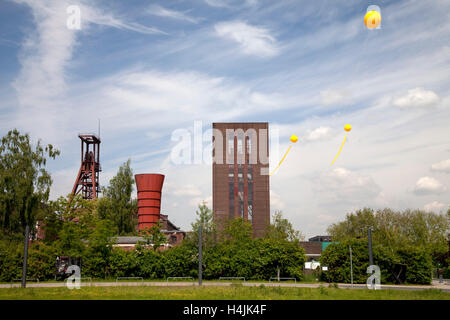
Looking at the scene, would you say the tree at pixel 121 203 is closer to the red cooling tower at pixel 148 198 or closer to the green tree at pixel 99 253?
the red cooling tower at pixel 148 198

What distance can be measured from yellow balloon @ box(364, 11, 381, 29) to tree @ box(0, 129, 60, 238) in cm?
4291

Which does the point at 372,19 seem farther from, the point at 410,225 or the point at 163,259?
the point at 410,225

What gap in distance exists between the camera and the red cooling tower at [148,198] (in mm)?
64625

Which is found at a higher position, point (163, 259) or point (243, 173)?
point (243, 173)

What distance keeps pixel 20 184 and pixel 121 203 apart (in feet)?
77.3

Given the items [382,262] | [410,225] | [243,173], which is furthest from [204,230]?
[243,173]

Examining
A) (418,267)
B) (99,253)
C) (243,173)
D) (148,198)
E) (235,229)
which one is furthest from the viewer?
(243,173)

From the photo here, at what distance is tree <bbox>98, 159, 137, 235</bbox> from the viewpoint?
225ft

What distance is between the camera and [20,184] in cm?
4744

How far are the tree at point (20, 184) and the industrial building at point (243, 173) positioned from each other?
50402 mm

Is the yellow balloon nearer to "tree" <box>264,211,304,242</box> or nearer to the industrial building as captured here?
"tree" <box>264,211,304,242</box>

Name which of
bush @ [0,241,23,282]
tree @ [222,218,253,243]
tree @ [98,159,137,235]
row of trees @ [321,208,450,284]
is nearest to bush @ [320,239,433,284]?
row of trees @ [321,208,450,284]
